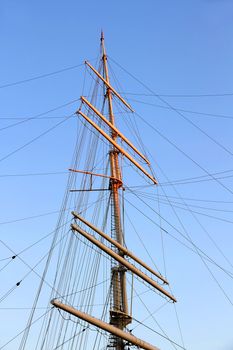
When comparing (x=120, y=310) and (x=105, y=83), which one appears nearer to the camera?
(x=120, y=310)

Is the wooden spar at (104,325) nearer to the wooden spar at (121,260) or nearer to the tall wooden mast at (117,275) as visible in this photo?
the tall wooden mast at (117,275)

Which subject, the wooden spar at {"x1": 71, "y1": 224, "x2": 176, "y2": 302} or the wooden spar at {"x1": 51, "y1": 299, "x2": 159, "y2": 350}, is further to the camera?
the wooden spar at {"x1": 71, "y1": 224, "x2": 176, "y2": 302}

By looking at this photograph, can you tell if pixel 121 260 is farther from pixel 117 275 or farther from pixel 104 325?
pixel 104 325

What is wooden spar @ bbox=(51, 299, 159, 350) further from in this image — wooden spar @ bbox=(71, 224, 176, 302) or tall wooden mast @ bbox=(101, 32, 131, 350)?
wooden spar @ bbox=(71, 224, 176, 302)

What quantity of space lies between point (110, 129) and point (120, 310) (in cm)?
1052

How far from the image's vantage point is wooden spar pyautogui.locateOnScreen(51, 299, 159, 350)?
1586 centimetres

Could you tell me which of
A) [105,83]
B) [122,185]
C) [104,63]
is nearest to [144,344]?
[122,185]

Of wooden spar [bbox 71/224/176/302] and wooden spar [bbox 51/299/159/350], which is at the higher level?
wooden spar [bbox 71/224/176/302]

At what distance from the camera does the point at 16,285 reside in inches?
676

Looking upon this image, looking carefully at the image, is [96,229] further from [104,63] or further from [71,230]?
[104,63]

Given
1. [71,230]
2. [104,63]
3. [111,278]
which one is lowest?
[111,278]

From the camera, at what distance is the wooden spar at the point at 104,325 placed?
15859mm

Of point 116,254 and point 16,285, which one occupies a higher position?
point 116,254

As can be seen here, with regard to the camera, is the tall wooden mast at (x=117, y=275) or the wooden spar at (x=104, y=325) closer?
the wooden spar at (x=104, y=325)
